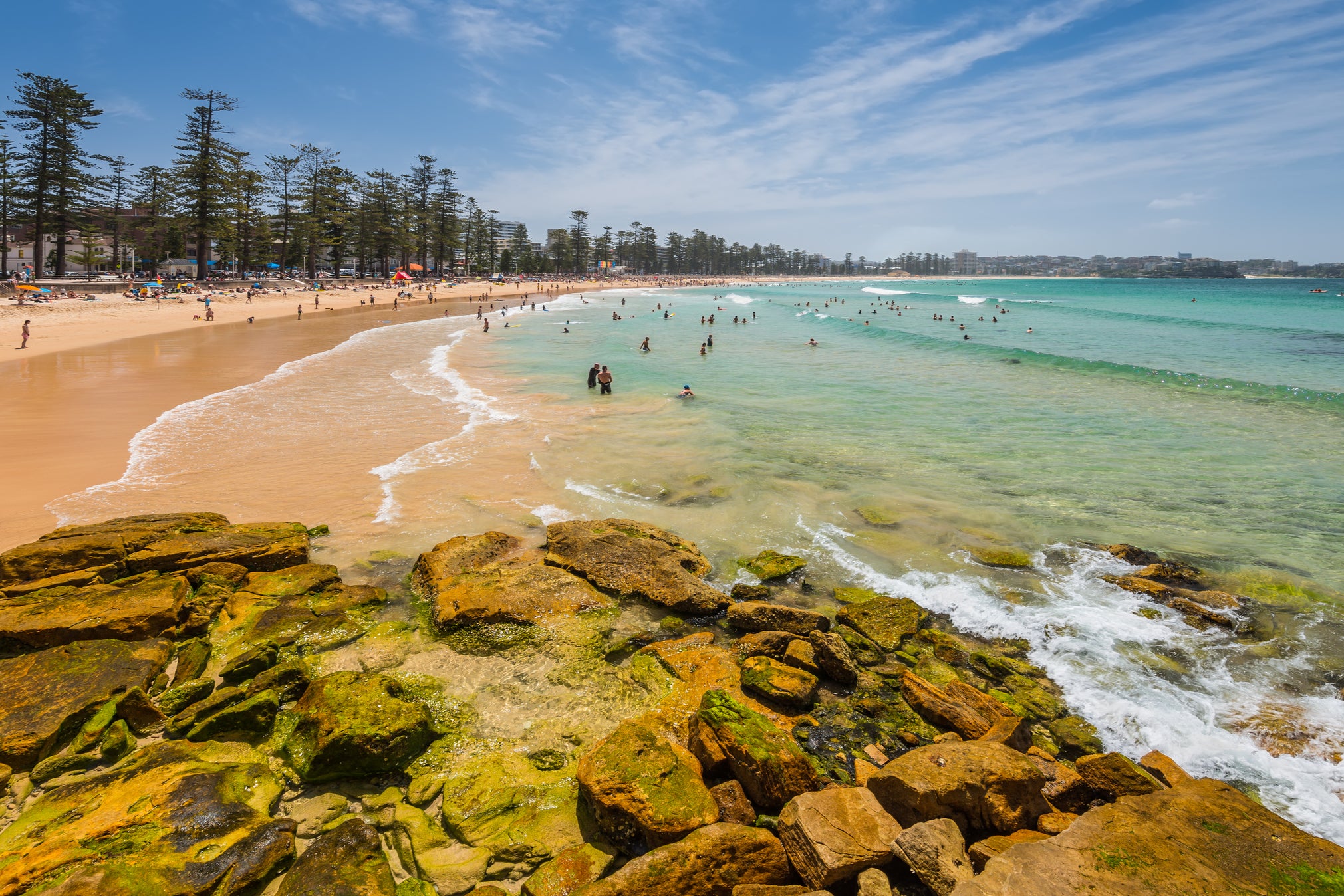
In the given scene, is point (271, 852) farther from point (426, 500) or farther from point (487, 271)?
point (487, 271)

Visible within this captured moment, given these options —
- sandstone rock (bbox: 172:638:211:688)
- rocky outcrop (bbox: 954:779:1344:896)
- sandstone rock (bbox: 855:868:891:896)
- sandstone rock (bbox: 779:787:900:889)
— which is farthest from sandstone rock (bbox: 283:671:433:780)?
rocky outcrop (bbox: 954:779:1344:896)

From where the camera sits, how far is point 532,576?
6953 millimetres

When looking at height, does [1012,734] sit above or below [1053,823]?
above

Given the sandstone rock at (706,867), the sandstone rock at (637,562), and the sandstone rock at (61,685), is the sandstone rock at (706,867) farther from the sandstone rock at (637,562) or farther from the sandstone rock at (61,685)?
the sandstone rock at (61,685)

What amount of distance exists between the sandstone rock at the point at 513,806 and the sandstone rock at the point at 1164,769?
4051mm

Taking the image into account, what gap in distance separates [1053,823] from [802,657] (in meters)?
2.16

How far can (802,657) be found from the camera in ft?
18.4

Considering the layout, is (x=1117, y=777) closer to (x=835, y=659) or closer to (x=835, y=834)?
(x=835, y=659)

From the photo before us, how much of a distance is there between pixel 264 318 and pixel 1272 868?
160 ft

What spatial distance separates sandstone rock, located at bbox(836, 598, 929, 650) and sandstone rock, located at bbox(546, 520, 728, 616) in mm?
1372

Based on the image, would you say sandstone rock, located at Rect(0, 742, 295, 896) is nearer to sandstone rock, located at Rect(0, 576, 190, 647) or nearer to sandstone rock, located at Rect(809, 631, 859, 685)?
sandstone rock, located at Rect(0, 576, 190, 647)

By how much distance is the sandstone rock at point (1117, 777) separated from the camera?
13.5 ft

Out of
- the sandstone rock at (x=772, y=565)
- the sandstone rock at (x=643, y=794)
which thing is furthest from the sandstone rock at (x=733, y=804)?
the sandstone rock at (x=772, y=565)

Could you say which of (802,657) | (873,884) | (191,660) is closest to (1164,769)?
(802,657)
